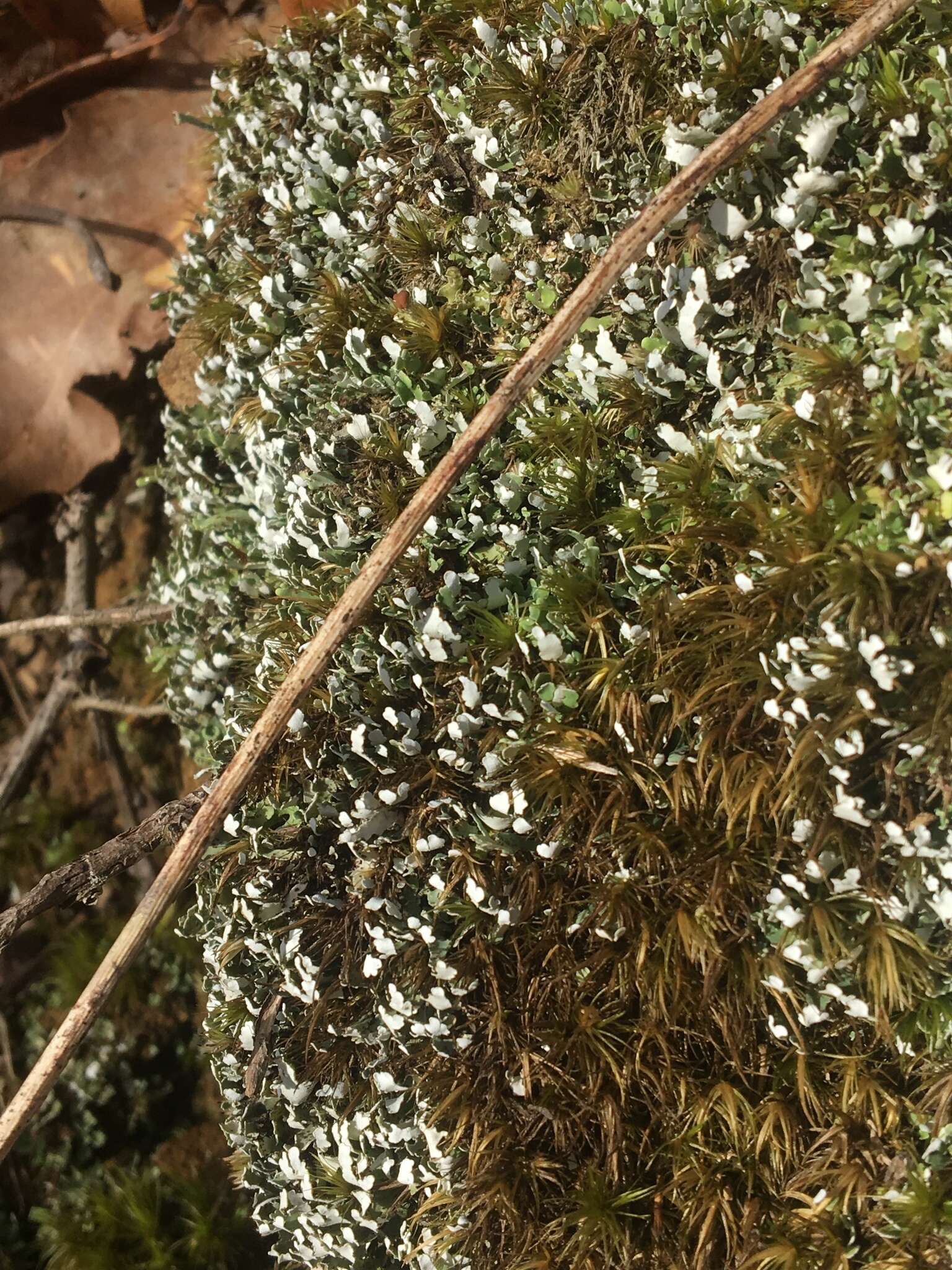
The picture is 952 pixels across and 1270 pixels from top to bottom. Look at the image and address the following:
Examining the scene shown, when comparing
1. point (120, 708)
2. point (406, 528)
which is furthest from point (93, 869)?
point (120, 708)

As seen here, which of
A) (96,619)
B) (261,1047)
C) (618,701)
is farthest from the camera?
(96,619)

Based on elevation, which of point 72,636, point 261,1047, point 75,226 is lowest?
point 261,1047

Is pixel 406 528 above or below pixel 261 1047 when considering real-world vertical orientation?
above

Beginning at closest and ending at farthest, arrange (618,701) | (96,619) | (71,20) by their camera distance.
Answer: (618,701) → (96,619) → (71,20)

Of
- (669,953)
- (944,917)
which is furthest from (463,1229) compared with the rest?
(944,917)

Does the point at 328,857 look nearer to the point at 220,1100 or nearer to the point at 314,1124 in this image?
the point at 314,1124

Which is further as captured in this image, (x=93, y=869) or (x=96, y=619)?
(x=96, y=619)

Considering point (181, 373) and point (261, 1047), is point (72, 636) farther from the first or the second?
point (261, 1047)
